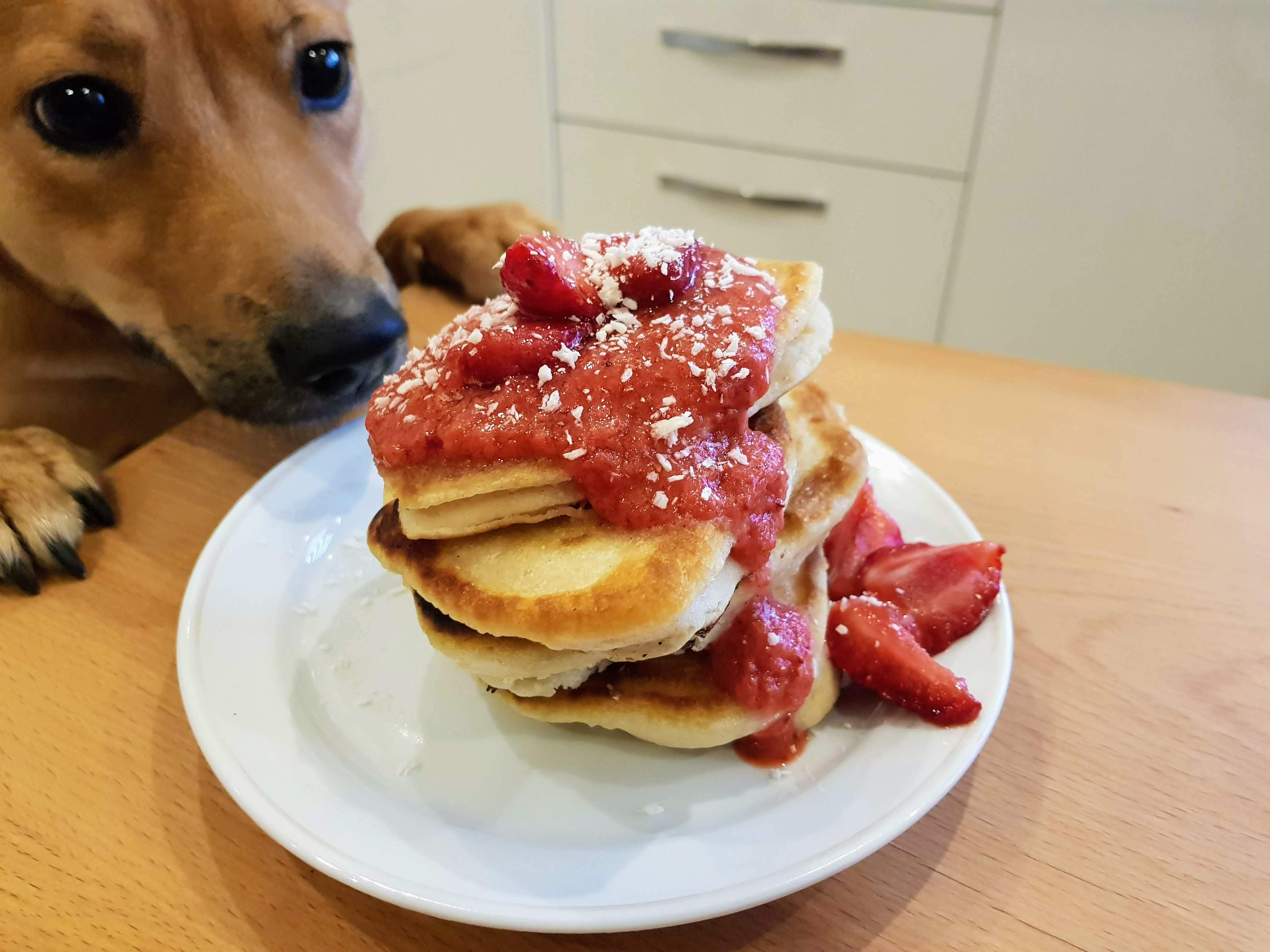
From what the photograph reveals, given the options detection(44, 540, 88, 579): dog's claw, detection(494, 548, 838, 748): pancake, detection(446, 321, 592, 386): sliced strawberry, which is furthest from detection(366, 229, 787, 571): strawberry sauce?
detection(44, 540, 88, 579): dog's claw

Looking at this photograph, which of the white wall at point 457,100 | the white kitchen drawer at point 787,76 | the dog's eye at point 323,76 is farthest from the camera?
the white wall at point 457,100

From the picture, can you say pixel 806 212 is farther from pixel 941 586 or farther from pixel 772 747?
pixel 772 747

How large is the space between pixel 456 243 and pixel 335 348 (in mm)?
546

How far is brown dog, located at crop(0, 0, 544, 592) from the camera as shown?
1021mm

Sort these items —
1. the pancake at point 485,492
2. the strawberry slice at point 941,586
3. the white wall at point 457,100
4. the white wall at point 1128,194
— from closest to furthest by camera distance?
the pancake at point 485,492, the strawberry slice at point 941,586, the white wall at point 1128,194, the white wall at point 457,100

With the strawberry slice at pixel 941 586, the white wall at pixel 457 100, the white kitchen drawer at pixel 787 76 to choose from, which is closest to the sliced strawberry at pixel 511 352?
the strawberry slice at pixel 941 586

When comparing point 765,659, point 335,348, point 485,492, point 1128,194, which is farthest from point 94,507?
point 1128,194

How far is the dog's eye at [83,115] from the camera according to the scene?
1.02 m

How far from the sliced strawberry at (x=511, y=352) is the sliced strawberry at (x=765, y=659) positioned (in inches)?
11.2

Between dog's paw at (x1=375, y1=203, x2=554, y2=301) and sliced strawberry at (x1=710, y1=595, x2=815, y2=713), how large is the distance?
2.95 ft

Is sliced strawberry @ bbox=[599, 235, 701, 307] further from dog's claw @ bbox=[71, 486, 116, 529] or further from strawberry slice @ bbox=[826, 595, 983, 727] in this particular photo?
dog's claw @ bbox=[71, 486, 116, 529]

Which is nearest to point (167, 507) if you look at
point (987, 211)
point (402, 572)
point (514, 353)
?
point (402, 572)

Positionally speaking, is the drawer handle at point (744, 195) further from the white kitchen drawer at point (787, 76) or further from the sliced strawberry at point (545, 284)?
the sliced strawberry at point (545, 284)

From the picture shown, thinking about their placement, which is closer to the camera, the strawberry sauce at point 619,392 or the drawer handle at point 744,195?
the strawberry sauce at point 619,392
